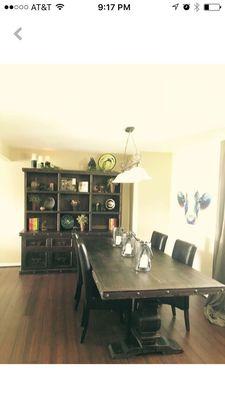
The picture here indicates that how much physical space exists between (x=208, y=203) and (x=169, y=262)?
4.18ft

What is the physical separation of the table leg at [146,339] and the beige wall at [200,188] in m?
1.53

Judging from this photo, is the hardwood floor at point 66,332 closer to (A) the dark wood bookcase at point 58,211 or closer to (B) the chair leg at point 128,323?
(B) the chair leg at point 128,323

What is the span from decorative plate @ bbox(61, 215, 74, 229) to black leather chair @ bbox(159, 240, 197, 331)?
229 centimetres

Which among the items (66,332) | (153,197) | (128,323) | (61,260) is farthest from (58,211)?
(128,323)

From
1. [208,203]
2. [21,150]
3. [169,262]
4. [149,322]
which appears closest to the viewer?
[149,322]

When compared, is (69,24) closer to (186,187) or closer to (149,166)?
(186,187)

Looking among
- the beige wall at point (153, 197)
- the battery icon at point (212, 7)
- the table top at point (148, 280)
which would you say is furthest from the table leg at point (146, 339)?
the beige wall at point (153, 197)

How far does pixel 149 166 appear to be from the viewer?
5.10 meters

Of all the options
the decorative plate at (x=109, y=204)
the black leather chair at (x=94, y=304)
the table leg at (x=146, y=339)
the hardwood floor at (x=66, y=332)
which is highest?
the decorative plate at (x=109, y=204)

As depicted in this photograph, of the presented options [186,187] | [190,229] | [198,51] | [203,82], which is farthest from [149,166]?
[198,51]

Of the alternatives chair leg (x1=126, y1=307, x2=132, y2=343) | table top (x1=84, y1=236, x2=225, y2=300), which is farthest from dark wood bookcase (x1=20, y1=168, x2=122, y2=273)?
chair leg (x1=126, y1=307, x2=132, y2=343)

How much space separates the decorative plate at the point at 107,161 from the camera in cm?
496

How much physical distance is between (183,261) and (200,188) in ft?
4.51

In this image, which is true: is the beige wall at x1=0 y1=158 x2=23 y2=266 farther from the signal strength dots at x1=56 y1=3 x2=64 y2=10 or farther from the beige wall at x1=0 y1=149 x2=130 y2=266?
the signal strength dots at x1=56 y1=3 x2=64 y2=10
